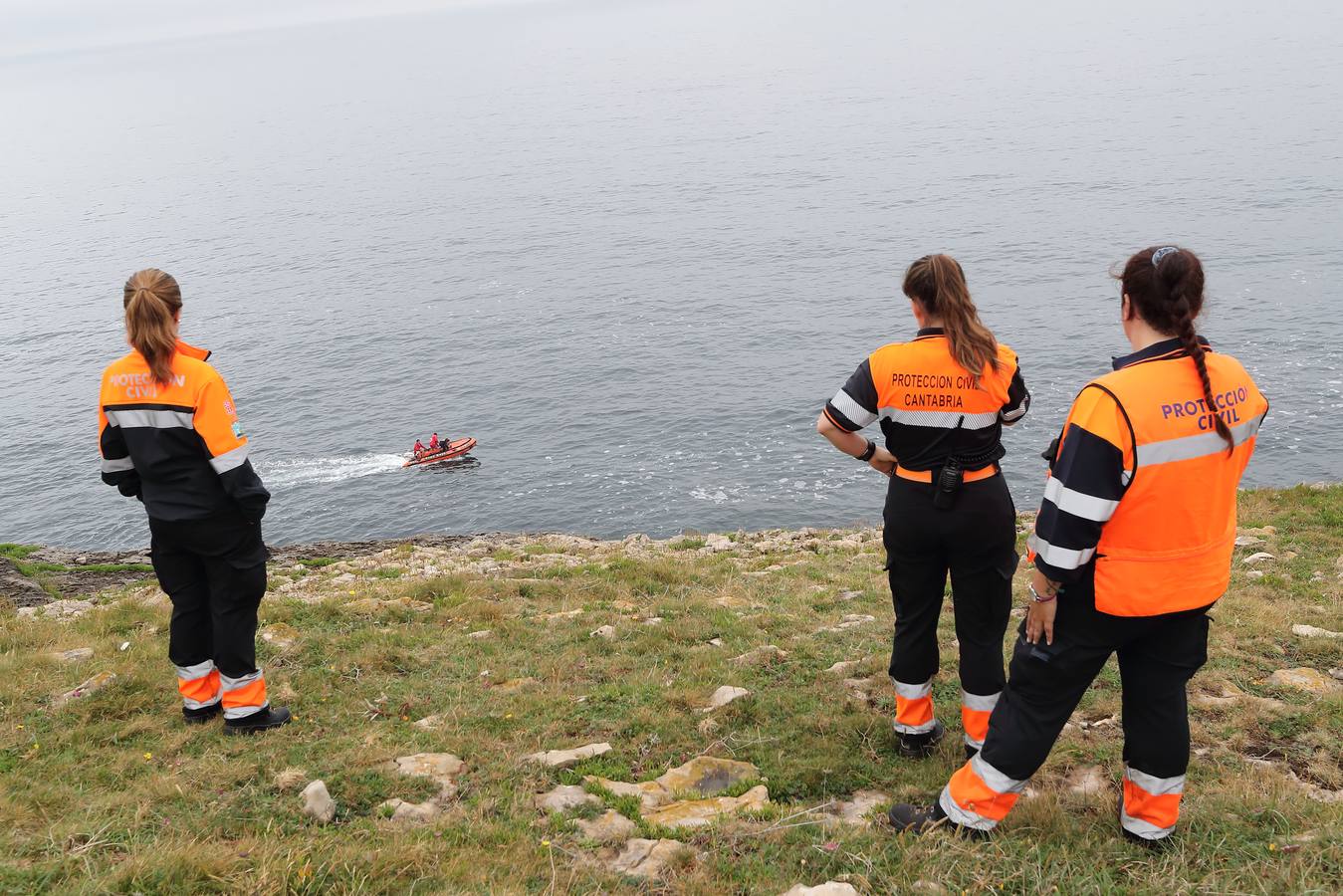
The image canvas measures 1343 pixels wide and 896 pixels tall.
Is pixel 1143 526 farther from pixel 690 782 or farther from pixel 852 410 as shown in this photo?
pixel 690 782

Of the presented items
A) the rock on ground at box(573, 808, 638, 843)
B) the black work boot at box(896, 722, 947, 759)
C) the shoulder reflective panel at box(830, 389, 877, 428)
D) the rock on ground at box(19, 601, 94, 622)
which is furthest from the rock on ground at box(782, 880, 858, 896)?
the rock on ground at box(19, 601, 94, 622)

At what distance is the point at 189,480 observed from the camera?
21.4 feet

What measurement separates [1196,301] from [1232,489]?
885 millimetres

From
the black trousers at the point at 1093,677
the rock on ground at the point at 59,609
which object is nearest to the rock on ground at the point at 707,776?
the black trousers at the point at 1093,677

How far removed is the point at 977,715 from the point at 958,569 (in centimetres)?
104

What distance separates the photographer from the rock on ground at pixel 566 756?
6523mm

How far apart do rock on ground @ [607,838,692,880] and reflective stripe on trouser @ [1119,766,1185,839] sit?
235cm

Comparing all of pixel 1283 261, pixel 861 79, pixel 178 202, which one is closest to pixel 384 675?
pixel 1283 261

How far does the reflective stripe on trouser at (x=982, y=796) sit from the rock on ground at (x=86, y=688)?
654 cm

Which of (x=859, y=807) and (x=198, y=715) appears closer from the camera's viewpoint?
(x=859, y=807)

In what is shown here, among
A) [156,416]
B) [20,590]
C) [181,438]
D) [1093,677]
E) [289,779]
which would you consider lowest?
[20,590]

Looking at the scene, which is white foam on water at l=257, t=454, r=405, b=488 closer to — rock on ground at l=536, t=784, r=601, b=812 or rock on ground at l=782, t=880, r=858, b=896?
rock on ground at l=536, t=784, r=601, b=812

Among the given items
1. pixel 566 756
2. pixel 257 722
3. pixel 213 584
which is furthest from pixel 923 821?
pixel 213 584

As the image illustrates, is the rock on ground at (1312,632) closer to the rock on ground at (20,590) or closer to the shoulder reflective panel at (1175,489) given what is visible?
the shoulder reflective panel at (1175,489)
